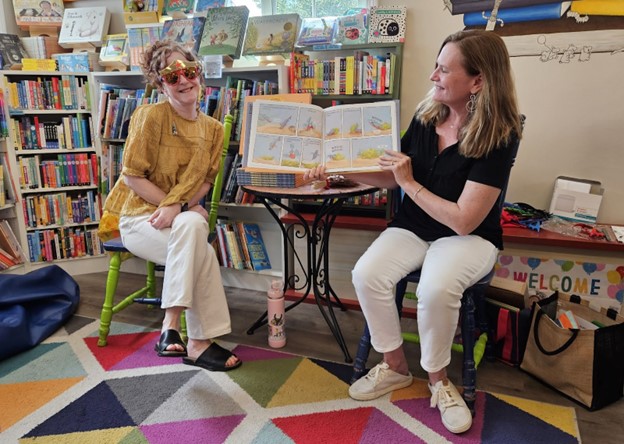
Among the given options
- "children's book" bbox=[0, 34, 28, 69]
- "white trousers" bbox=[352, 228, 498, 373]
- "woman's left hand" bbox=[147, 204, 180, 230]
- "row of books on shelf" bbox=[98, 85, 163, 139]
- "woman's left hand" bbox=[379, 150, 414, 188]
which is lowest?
"white trousers" bbox=[352, 228, 498, 373]

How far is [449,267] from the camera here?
1480 mm

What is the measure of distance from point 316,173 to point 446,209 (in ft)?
1.64

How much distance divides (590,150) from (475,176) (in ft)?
3.59

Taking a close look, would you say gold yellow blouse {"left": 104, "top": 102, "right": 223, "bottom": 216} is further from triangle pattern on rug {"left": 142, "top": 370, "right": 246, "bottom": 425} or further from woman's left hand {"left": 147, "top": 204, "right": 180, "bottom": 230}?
triangle pattern on rug {"left": 142, "top": 370, "right": 246, "bottom": 425}

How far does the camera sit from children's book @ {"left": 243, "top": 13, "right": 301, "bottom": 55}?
2492mm

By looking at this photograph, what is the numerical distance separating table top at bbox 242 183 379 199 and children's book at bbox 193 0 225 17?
1.48 meters

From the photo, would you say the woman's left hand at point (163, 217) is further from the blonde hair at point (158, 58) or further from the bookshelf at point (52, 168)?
the bookshelf at point (52, 168)

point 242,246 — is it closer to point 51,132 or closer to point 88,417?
point 88,417

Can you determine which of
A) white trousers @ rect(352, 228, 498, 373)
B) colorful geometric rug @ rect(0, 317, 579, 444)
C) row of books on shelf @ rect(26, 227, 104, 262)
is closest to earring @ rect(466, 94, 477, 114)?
white trousers @ rect(352, 228, 498, 373)

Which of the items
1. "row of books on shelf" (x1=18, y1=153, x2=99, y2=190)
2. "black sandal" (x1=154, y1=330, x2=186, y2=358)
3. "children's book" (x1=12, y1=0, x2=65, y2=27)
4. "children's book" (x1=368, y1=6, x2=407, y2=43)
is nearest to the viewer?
"black sandal" (x1=154, y1=330, x2=186, y2=358)

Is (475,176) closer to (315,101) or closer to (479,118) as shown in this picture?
(479,118)

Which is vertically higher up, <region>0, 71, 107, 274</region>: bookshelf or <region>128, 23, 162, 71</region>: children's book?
<region>128, 23, 162, 71</region>: children's book

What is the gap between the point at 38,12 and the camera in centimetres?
299

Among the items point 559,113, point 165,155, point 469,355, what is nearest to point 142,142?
point 165,155
